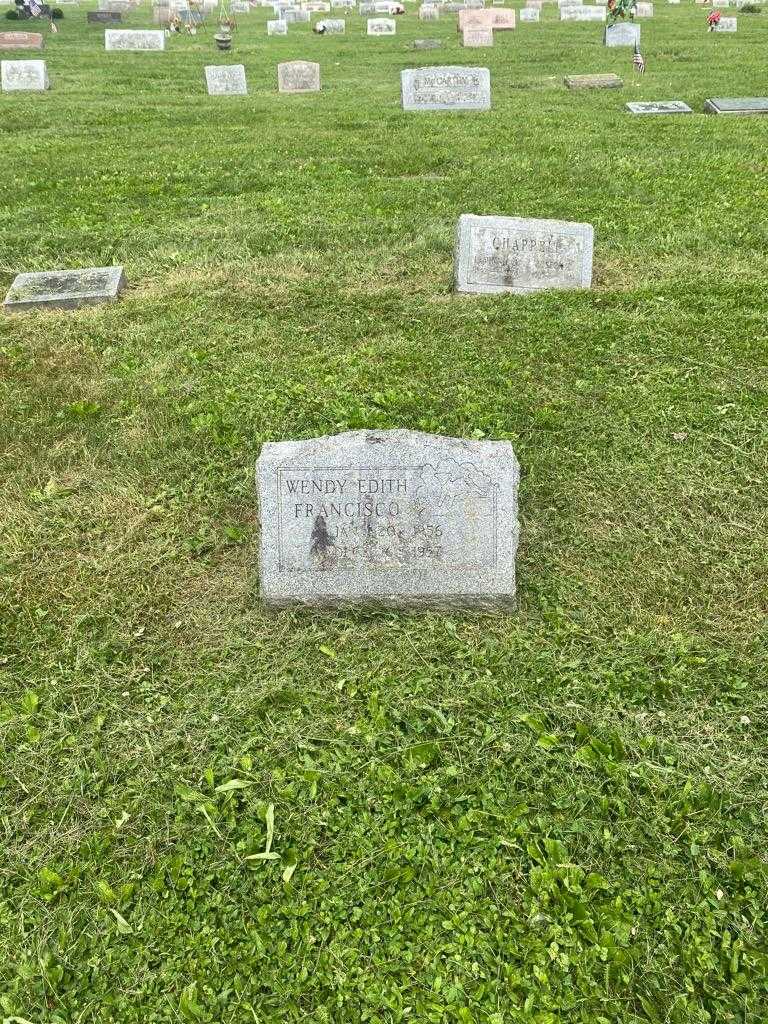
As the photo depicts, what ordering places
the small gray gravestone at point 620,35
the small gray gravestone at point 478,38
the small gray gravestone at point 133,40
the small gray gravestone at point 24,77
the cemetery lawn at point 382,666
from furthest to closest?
the small gray gravestone at point 133,40, the small gray gravestone at point 478,38, the small gray gravestone at point 620,35, the small gray gravestone at point 24,77, the cemetery lawn at point 382,666

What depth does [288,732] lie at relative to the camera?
3.33 meters

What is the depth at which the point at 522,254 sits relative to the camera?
6.79 metres

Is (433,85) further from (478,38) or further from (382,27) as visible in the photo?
(382,27)

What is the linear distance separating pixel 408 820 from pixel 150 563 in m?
2.18

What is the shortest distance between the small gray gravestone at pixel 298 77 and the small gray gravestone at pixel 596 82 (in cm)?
577

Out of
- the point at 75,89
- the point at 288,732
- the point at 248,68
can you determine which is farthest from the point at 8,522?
the point at 248,68

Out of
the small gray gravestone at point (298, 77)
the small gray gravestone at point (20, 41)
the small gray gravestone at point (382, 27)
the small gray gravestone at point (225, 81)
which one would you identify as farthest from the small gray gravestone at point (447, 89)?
the small gray gravestone at point (20, 41)

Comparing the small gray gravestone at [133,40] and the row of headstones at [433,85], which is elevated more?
the small gray gravestone at [133,40]

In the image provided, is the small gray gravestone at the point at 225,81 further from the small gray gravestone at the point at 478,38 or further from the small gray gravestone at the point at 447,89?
the small gray gravestone at the point at 478,38

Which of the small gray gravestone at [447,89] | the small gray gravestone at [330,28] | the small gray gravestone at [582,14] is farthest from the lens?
the small gray gravestone at [330,28]

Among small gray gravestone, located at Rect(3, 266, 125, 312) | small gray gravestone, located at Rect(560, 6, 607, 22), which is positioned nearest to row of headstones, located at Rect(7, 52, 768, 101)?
small gray gravestone, located at Rect(3, 266, 125, 312)

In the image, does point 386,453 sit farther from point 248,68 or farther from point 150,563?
point 248,68

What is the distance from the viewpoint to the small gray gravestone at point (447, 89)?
13.9 m

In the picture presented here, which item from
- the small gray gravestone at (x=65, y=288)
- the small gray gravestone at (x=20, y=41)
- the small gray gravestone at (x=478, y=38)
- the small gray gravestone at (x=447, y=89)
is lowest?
the small gray gravestone at (x=65, y=288)
